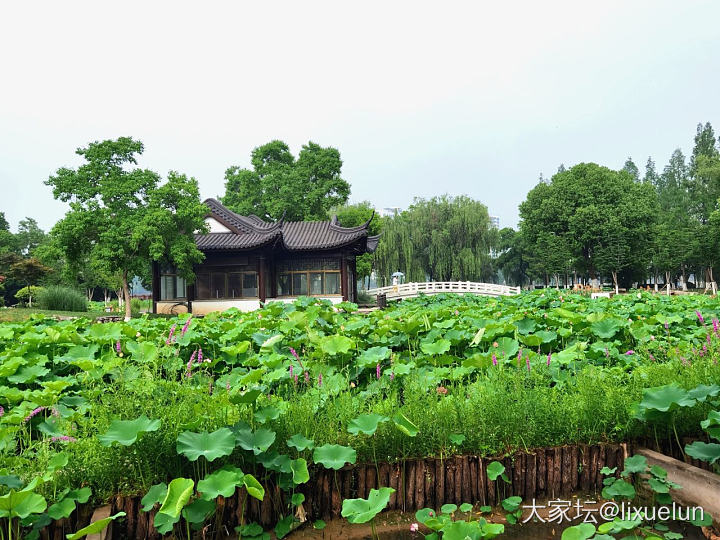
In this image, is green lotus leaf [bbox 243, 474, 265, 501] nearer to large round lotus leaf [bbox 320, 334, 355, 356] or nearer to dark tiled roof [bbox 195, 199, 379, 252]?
large round lotus leaf [bbox 320, 334, 355, 356]

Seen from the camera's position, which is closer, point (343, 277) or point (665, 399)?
point (665, 399)

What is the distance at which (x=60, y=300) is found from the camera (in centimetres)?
1734

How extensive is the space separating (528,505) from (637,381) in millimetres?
1146

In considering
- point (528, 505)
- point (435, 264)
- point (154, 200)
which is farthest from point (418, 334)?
point (435, 264)

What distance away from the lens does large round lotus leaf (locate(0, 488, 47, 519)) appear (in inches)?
68.2

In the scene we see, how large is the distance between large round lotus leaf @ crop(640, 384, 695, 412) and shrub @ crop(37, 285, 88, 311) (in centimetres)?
1919

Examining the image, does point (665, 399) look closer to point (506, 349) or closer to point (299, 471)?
point (506, 349)

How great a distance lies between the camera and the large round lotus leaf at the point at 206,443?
6.40ft

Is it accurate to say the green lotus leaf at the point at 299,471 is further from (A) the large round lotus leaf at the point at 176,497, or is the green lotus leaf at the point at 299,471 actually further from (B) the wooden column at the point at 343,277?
(B) the wooden column at the point at 343,277

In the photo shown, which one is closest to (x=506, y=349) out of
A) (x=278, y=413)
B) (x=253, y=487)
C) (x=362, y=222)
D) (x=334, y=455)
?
(x=334, y=455)

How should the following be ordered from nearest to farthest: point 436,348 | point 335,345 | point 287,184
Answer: point 335,345 < point 436,348 < point 287,184

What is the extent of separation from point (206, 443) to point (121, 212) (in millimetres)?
14375

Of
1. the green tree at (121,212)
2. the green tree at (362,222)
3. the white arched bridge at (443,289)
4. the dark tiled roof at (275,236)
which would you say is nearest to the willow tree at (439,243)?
the green tree at (362,222)

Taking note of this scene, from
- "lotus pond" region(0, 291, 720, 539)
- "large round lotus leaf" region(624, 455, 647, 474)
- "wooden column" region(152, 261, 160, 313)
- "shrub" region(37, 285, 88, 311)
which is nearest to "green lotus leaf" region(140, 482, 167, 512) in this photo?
"lotus pond" region(0, 291, 720, 539)
